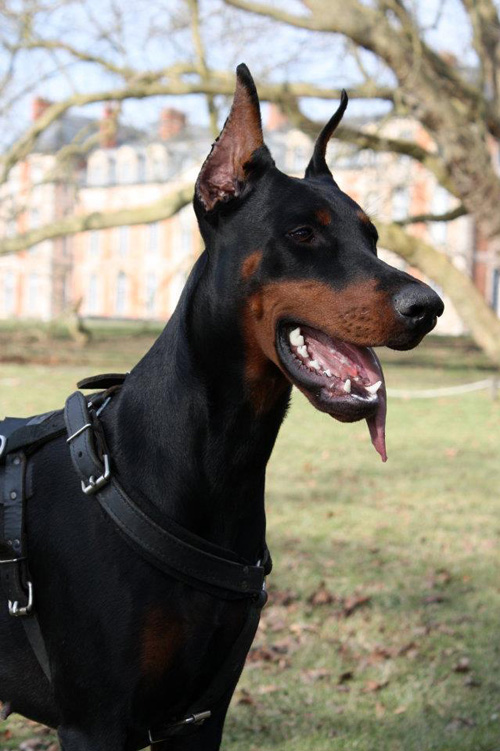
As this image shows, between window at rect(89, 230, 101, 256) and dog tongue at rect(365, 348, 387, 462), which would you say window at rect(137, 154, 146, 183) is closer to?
window at rect(89, 230, 101, 256)

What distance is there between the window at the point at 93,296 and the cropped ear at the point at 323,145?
62.2 m

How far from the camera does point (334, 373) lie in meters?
2.57

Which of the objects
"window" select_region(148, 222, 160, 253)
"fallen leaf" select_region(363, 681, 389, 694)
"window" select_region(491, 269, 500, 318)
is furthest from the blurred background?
"window" select_region(148, 222, 160, 253)

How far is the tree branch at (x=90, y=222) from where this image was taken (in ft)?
58.1

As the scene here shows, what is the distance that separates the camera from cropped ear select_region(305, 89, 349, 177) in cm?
300

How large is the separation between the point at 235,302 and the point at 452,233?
5017 cm

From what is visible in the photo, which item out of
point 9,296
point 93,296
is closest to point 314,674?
point 93,296

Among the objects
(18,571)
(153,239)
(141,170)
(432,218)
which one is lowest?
(153,239)

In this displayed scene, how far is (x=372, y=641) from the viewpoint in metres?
5.75

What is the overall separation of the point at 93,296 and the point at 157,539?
6348 cm

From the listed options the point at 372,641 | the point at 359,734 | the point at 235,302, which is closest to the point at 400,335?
the point at 235,302

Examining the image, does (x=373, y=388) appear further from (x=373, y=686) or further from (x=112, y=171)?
(x=112, y=171)

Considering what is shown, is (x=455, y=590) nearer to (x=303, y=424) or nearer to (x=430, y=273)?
(x=303, y=424)

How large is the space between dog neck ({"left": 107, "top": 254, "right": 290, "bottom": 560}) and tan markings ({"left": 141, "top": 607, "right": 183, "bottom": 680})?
26cm
